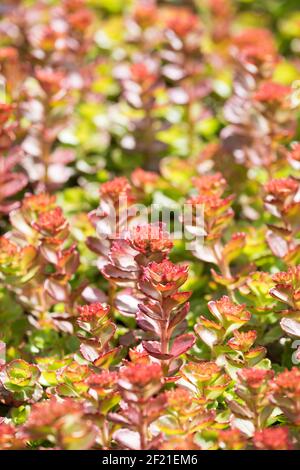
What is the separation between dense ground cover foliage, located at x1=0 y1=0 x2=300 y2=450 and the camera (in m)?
1.43

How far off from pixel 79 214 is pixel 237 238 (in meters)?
0.52

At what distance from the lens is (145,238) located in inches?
61.6

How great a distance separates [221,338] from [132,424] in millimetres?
335

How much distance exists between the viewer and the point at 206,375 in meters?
1.50

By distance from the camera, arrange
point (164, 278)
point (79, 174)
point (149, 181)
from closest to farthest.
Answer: point (164, 278) < point (149, 181) < point (79, 174)

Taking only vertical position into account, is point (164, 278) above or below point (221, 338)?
above

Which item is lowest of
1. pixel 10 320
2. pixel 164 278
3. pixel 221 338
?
pixel 10 320

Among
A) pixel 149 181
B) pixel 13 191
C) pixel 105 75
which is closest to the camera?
pixel 13 191

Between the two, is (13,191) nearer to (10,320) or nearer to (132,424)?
(10,320)

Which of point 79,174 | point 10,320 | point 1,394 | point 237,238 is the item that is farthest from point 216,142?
point 1,394

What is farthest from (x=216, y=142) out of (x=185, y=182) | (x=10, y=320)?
(x=10, y=320)

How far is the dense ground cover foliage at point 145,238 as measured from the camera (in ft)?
4.68
